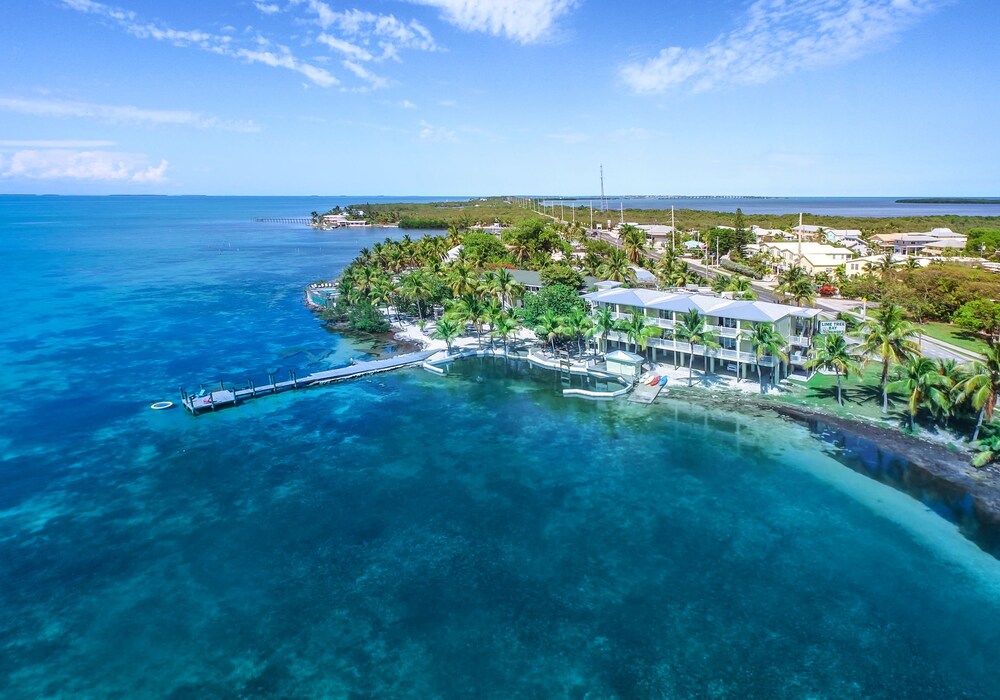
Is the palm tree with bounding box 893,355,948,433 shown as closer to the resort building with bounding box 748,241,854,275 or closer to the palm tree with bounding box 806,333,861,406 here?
the palm tree with bounding box 806,333,861,406

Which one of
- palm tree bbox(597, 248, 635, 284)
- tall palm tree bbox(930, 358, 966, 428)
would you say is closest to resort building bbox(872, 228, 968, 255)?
palm tree bbox(597, 248, 635, 284)

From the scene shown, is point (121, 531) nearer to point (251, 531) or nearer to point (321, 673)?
point (251, 531)

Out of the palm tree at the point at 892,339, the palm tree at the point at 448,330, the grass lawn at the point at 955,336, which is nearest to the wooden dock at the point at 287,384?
the palm tree at the point at 448,330

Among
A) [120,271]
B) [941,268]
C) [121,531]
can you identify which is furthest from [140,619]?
[120,271]

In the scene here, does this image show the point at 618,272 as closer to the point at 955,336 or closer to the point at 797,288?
the point at 797,288

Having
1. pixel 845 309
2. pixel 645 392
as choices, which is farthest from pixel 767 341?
pixel 845 309

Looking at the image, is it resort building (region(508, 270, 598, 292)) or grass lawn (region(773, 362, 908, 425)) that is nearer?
grass lawn (region(773, 362, 908, 425))
